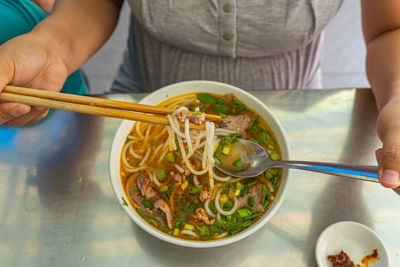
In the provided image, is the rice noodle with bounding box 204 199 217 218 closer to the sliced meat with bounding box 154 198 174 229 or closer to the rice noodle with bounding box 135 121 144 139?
the sliced meat with bounding box 154 198 174 229

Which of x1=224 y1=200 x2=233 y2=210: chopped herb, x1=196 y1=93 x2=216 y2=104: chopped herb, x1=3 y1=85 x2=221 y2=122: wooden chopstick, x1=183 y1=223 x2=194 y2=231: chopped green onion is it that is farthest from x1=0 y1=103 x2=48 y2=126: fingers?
x1=224 y1=200 x2=233 y2=210: chopped herb

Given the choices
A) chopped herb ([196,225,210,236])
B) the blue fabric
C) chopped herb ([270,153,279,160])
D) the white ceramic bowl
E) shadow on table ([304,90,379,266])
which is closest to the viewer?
the white ceramic bowl

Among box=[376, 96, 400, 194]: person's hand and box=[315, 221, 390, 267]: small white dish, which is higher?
box=[376, 96, 400, 194]: person's hand

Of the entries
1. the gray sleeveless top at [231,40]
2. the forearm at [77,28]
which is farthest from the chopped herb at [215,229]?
the forearm at [77,28]

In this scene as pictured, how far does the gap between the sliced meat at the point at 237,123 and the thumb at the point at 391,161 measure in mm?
609

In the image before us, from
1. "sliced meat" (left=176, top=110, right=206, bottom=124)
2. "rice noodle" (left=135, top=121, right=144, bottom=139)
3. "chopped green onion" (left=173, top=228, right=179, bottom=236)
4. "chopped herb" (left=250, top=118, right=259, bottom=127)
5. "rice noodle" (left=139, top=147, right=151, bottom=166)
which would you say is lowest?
"chopped green onion" (left=173, top=228, right=179, bottom=236)

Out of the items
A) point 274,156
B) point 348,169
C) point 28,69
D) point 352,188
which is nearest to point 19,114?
point 28,69

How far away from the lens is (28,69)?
4.93 ft

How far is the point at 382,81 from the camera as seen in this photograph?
1597 millimetres

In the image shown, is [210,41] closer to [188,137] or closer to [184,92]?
[184,92]

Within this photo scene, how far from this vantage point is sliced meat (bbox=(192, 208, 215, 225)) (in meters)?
1.40

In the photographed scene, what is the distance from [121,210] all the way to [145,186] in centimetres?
24

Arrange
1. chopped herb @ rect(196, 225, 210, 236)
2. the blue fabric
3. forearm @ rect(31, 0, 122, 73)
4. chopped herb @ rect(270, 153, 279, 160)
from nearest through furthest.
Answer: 1. chopped herb @ rect(196, 225, 210, 236)
2. chopped herb @ rect(270, 153, 279, 160)
3. forearm @ rect(31, 0, 122, 73)
4. the blue fabric

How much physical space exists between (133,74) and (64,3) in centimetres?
81
